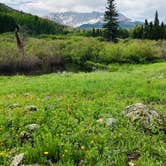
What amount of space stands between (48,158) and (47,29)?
16949 cm

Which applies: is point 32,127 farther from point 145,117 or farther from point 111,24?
point 111,24

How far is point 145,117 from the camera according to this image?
8.19 metres

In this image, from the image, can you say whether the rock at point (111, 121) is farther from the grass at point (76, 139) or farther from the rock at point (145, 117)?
the rock at point (145, 117)

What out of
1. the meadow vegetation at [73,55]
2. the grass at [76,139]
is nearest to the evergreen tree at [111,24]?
the meadow vegetation at [73,55]

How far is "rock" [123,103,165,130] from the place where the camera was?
798cm

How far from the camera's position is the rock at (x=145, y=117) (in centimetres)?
798

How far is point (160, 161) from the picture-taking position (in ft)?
19.7

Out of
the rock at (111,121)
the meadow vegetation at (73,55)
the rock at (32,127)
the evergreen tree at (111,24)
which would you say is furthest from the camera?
the evergreen tree at (111,24)

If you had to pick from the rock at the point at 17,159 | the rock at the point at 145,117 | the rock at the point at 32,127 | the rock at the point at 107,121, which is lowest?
the rock at the point at 17,159

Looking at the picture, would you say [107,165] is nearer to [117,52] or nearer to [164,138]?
[164,138]

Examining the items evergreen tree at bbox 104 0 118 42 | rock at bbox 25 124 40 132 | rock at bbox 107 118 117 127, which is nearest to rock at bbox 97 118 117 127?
rock at bbox 107 118 117 127

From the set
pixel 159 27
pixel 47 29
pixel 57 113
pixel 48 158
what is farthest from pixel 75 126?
pixel 47 29

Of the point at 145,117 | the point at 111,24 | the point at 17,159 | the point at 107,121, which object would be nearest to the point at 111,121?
the point at 107,121

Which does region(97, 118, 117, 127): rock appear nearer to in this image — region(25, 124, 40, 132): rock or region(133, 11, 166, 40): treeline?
region(25, 124, 40, 132): rock
